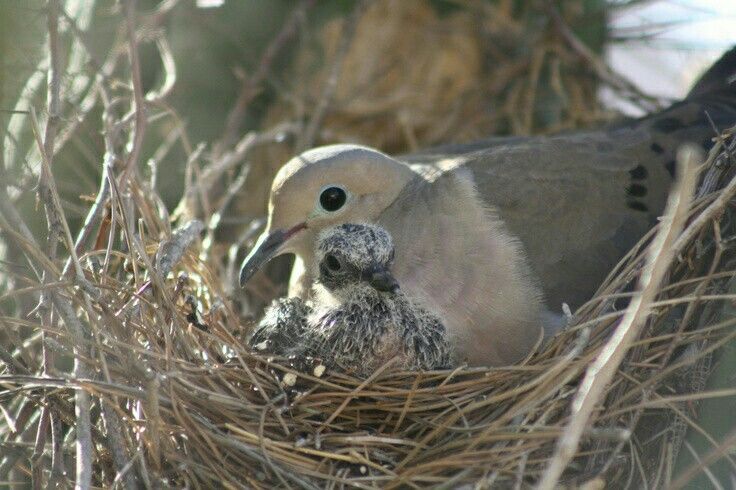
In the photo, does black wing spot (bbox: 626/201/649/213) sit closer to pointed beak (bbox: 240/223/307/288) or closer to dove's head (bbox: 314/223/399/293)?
dove's head (bbox: 314/223/399/293)

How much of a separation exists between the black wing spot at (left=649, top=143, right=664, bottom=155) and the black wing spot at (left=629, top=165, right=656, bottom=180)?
92mm

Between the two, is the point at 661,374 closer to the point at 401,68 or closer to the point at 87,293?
the point at 87,293

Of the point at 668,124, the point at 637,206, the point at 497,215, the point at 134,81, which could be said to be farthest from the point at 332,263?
the point at 668,124

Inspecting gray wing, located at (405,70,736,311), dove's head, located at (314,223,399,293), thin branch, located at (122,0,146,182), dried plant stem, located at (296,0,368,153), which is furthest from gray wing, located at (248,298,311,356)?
dried plant stem, located at (296,0,368,153)

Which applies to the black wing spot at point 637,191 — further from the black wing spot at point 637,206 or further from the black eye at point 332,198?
the black eye at point 332,198

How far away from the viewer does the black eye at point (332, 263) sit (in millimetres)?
2916

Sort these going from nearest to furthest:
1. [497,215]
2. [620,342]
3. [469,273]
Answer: [620,342] → [469,273] → [497,215]

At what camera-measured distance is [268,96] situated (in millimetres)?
4395

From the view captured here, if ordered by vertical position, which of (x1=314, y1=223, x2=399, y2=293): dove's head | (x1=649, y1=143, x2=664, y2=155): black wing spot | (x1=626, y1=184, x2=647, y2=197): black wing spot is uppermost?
(x1=314, y1=223, x2=399, y2=293): dove's head

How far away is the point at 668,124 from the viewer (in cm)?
342

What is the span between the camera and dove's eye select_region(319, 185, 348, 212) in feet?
10.6

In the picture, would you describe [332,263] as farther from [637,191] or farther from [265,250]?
[637,191]

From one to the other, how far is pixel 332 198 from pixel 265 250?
11.1 inches

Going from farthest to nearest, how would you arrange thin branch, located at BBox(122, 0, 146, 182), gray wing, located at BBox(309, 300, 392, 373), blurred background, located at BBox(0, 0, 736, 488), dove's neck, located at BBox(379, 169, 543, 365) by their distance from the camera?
blurred background, located at BBox(0, 0, 736, 488), dove's neck, located at BBox(379, 169, 543, 365), gray wing, located at BBox(309, 300, 392, 373), thin branch, located at BBox(122, 0, 146, 182)
